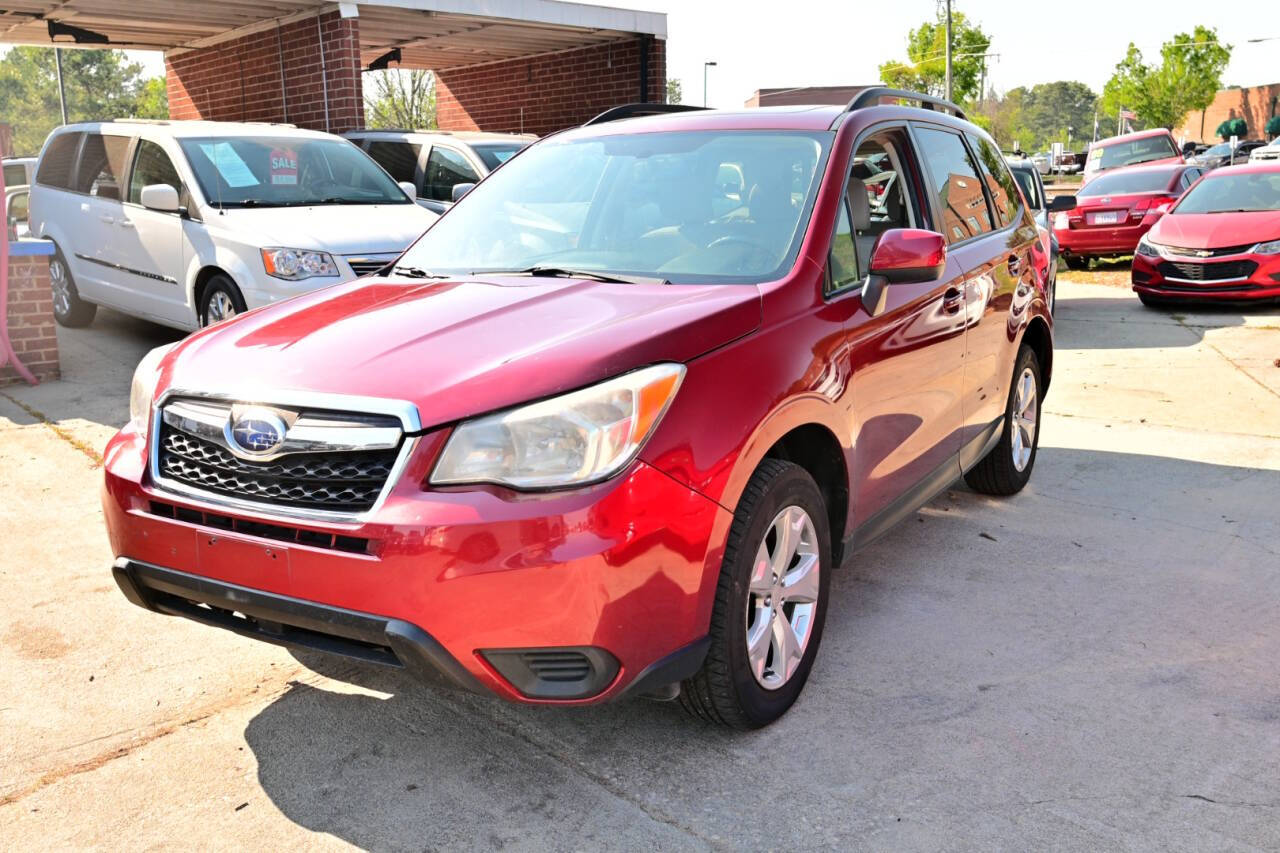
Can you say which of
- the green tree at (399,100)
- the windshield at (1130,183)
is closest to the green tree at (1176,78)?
the green tree at (399,100)

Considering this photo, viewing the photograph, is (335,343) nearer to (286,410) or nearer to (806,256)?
(286,410)

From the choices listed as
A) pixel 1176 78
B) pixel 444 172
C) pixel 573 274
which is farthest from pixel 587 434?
pixel 1176 78

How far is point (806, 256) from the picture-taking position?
11.9ft

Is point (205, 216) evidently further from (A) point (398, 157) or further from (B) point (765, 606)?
(B) point (765, 606)

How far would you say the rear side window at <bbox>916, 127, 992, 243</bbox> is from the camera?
4688mm

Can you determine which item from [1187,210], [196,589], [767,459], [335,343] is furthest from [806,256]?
[1187,210]

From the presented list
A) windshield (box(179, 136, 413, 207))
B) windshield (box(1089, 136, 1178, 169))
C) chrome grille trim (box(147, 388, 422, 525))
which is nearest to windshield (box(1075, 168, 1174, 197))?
windshield (box(1089, 136, 1178, 169))

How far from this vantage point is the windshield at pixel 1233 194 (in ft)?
41.9

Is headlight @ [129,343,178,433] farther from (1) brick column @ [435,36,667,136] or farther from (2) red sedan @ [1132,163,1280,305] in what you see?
(1) brick column @ [435,36,667,136]

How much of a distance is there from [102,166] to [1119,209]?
12.1 m

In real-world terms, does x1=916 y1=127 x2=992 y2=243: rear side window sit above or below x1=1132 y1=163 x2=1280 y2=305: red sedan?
above

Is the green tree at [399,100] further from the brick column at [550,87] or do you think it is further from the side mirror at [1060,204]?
the side mirror at [1060,204]

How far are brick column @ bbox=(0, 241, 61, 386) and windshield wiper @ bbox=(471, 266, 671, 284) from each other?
222 inches

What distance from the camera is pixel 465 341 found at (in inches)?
123
